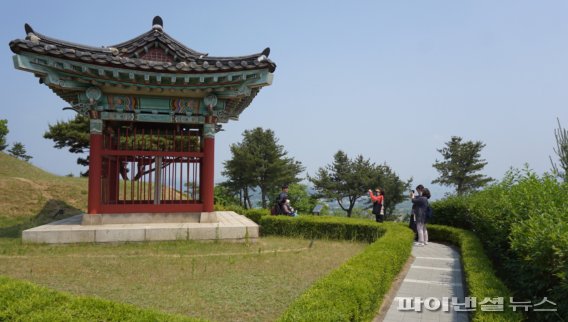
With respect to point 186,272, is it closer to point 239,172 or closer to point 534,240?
point 534,240

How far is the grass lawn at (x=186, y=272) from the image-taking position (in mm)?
5344

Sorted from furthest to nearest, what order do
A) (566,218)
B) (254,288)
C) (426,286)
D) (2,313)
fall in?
(426,286), (254,288), (566,218), (2,313)

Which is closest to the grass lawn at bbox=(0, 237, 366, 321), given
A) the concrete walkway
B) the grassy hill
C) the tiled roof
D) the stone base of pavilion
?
the stone base of pavilion

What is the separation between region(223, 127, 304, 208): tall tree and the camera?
139 ft

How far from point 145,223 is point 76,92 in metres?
4.34

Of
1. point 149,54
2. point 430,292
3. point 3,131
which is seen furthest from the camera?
point 3,131

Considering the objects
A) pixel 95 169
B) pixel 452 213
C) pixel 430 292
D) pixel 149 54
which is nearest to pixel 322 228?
pixel 452 213

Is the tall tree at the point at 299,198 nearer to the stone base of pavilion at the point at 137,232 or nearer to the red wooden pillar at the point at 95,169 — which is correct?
the stone base of pavilion at the point at 137,232

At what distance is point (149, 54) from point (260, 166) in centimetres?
3131

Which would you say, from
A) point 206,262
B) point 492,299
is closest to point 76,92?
point 206,262

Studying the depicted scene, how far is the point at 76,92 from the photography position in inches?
419

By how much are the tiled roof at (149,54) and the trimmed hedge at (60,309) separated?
682cm

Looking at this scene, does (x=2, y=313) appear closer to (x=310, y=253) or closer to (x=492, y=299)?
(x=492, y=299)

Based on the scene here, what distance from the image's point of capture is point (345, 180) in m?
47.0
